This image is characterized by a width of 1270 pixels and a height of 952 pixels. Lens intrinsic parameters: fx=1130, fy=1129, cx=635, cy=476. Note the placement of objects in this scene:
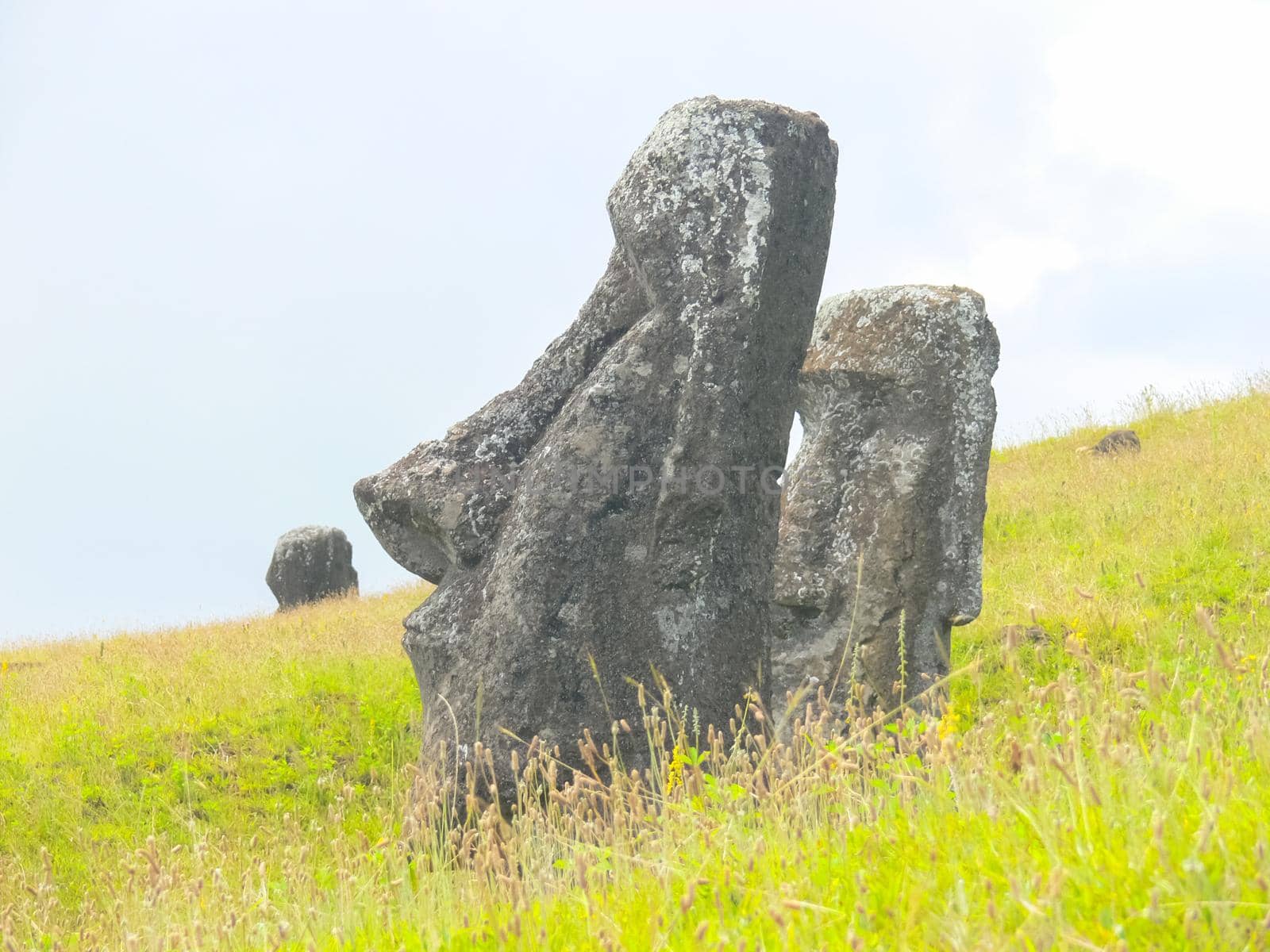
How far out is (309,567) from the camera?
23.2m

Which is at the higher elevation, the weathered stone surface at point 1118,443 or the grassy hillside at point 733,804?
the weathered stone surface at point 1118,443

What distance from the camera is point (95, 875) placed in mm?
7797

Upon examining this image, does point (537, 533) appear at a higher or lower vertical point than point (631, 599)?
higher

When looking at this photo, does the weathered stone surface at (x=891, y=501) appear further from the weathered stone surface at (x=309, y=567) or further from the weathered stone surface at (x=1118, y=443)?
the weathered stone surface at (x=309, y=567)

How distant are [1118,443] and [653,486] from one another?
1744 centimetres

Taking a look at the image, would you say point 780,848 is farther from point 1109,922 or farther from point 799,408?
point 799,408

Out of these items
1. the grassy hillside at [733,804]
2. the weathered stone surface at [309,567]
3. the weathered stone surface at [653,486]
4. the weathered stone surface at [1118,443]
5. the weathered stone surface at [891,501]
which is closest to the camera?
the grassy hillside at [733,804]

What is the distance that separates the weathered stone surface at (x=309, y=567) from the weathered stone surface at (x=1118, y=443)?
14.9 metres

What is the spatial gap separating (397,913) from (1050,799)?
2.53m

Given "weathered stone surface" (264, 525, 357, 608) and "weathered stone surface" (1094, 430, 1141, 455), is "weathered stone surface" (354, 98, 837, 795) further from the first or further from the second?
"weathered stone surface" (264, 525, 357, 608)

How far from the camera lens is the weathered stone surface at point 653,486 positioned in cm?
570

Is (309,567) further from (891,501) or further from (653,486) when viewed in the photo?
(653,486)

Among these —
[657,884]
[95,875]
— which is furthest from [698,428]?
[95,875]

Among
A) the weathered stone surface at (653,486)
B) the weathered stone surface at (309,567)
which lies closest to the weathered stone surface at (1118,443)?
the weathered stone surface at (309,567)
